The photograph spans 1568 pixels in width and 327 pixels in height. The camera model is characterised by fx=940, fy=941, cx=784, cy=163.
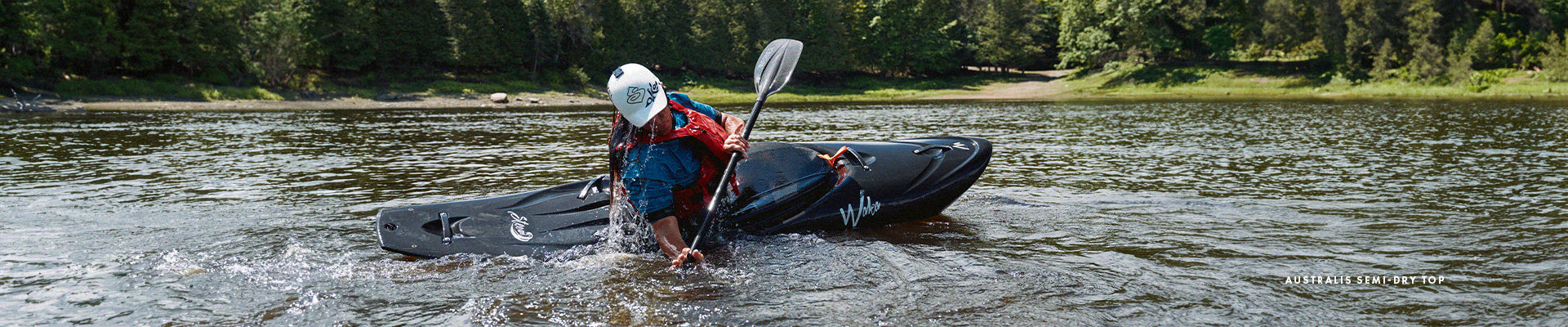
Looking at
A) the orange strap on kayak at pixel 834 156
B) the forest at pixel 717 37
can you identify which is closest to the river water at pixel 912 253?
the orange strap on kayak at pixel 834 156

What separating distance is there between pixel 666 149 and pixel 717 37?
65368mm

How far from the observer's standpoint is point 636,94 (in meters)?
5.92

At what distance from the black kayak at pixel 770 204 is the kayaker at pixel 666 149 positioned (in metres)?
0.78

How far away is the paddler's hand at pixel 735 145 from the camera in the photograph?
20.6 ft

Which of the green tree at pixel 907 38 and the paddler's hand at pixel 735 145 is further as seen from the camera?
the green tree at pixel 907 38

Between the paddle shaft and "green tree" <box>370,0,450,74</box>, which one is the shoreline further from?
the paddle shaft

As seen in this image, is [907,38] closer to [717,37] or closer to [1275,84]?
[717,37]

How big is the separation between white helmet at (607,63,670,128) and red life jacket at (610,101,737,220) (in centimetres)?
24

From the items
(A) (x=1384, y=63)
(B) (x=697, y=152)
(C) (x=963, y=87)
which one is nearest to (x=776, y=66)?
(B) (x=697, y=152)

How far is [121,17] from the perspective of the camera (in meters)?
45.2

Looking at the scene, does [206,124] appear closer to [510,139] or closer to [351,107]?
[510,139]

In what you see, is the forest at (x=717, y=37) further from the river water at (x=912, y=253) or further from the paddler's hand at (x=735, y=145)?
the paddler's hand at (x=735, y=145)

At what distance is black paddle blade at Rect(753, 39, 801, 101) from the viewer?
7.81m

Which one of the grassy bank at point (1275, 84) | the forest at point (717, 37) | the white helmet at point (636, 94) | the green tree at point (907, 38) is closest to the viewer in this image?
the white helmet at point (636, 94)
